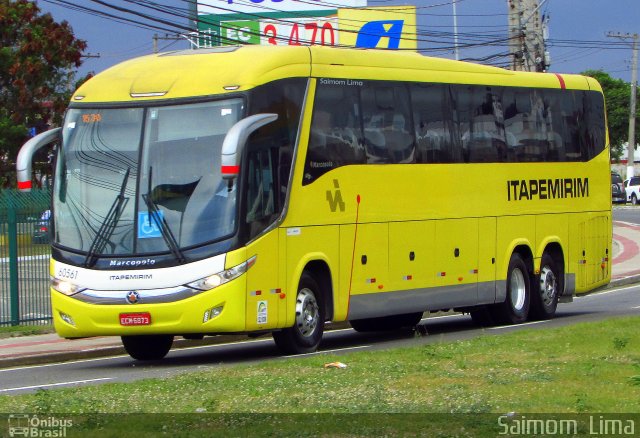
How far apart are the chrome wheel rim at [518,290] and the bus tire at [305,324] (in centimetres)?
550

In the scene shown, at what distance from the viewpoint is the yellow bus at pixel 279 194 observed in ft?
53.1

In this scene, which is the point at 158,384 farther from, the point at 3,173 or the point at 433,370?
the point at 3,173

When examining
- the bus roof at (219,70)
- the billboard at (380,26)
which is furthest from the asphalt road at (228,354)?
the billboard at (380,26)

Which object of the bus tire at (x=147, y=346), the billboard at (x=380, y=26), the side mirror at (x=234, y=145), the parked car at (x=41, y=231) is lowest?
the bus tire at (x=147, y=346)

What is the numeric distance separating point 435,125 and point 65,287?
6431 millimetres

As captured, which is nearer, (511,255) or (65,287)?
(65,287)

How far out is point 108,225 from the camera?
1650 centimetres

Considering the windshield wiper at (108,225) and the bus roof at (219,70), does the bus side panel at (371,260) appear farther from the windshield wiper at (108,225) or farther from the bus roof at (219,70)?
the windshield wiper at (108,225)

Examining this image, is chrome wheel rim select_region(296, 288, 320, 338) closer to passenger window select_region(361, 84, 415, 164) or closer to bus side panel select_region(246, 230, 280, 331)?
bus side panel select_region(246, 230, 280, 331)

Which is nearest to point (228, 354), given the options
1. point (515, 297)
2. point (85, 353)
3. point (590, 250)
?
point (85, 353)

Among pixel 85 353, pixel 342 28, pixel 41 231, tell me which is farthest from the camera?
pixel 342 28

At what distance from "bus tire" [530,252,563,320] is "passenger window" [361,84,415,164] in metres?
4.51

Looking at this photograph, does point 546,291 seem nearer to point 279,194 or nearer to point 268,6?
point 279,194

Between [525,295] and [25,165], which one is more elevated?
[25,165]
